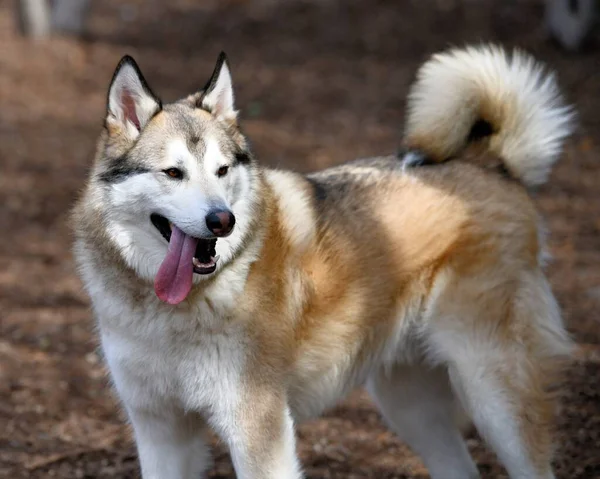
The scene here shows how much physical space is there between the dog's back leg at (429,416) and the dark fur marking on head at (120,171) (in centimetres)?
157

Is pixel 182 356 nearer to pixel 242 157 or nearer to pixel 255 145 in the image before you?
pixel 242 157

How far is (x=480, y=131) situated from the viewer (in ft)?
15.1

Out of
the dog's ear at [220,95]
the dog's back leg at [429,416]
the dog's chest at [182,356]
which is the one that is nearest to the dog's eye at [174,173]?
the dog's ear at [220,95]

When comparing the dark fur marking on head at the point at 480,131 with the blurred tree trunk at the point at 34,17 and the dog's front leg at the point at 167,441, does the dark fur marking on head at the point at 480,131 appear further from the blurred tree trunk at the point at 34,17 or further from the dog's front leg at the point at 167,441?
the blurred tree trunk at the point at 34,17

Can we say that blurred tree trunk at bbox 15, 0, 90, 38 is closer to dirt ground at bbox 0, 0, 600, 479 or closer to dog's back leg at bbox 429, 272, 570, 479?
dirt ground at bbox 0, 0, 600, 479

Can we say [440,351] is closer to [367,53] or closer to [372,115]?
[372,115]

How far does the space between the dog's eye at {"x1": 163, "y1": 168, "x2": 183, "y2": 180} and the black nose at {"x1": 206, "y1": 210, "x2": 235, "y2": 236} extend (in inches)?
9.1

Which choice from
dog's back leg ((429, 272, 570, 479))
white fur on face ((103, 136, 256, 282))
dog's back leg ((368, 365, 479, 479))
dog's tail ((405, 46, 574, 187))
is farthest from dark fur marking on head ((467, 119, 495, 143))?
white fur on face ((103, 136, 256, 282))

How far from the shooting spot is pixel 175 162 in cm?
371

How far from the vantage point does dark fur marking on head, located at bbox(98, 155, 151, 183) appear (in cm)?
374

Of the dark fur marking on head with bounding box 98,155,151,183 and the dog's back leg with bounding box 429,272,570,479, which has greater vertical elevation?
the dark fur marking on head with bounding box 98,155,151,183

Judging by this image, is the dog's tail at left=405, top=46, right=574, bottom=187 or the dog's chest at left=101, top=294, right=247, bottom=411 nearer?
the dog's chest at left=101, top=294, right=247, bottom=411

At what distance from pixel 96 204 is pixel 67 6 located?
1051 cm

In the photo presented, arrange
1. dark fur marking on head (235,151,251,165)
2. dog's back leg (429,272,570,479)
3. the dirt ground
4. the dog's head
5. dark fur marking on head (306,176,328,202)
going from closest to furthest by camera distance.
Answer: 1. the dog's head
2. dark fur marking on head (235,151,251,165)
3. dog's back leg (429,272,570,479)
4. dark fur marking on head (306,176,328,202)
5. the dirt ground
